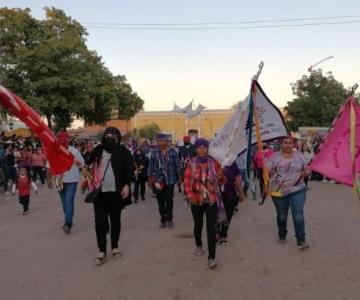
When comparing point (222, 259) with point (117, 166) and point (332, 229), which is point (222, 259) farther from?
point (332, 229)

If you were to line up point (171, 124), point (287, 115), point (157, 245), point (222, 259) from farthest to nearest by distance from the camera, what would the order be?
1. point (171, 124)
2. point (287, 115)
3. point (157, 245)
4. point (222, 259)

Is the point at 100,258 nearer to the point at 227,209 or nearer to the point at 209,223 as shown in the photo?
the point at 209,223

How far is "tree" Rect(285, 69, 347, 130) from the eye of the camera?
146 ft

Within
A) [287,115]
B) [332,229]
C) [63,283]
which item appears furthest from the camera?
[287,115]

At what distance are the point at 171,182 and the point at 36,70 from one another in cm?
2804

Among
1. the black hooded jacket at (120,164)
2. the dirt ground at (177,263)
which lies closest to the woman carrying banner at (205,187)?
the dirt ground at (177,263)

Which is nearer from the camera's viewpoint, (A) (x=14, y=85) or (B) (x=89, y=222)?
(B) (x=89, y=222)

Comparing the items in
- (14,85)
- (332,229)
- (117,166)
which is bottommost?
(332,229)

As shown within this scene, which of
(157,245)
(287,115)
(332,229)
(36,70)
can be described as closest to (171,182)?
(157,245)

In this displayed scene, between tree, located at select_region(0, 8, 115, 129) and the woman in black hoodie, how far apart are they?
1107 inches

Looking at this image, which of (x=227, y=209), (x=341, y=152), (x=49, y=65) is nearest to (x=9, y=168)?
(x=227, y=209)

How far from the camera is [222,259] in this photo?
6.78m

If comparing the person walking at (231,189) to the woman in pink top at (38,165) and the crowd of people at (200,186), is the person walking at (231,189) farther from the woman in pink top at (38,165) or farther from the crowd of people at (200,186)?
the woman in pink top at (38,165)

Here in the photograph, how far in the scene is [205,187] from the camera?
6.59 meters
